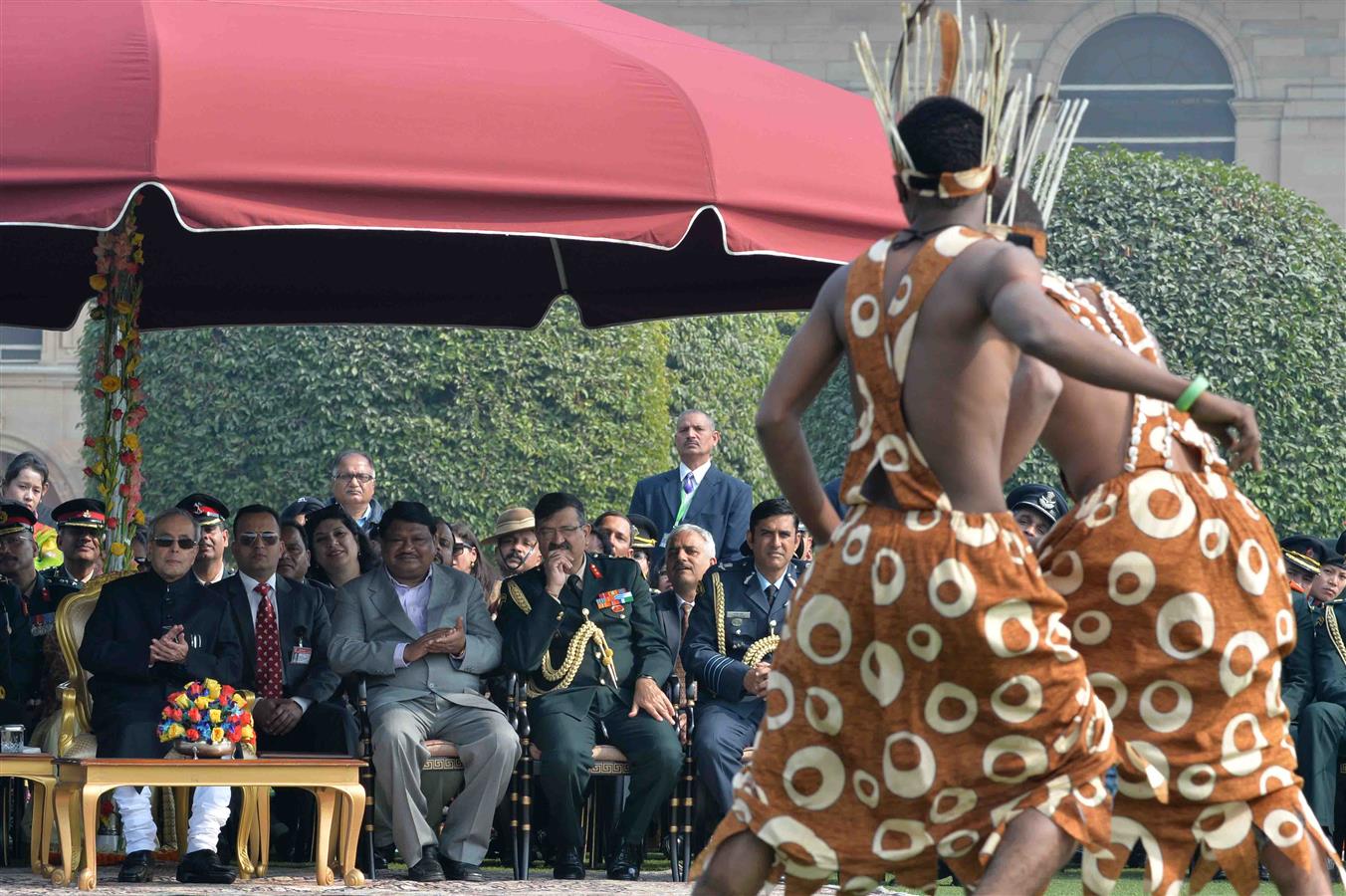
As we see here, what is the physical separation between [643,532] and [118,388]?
3504mm

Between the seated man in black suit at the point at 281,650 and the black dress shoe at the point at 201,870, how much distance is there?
0.71 metres

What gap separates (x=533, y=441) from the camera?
26.1 metres

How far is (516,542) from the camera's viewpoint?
11312 millimetres

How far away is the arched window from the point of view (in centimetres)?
3906

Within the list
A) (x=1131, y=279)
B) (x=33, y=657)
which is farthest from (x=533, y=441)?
(x=33, y=657)

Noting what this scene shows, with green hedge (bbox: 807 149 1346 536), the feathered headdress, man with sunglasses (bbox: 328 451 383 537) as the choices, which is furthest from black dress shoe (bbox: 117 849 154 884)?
green hedge (bbox: 807 149 1346 536)

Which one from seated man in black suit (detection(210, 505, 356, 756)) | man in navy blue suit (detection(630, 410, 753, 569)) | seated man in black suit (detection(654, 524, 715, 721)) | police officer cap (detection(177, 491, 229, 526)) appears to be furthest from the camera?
man in navy blue suit (detection(630, 410, 753, 569))

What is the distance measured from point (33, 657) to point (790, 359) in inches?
216

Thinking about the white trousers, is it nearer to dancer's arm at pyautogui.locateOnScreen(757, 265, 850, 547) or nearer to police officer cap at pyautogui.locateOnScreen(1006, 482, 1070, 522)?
police officer cap at pyautogui.locateOnScreen(1006, 482, 1070, 522)

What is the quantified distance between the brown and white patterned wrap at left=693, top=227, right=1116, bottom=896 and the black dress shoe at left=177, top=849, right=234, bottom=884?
4.14m

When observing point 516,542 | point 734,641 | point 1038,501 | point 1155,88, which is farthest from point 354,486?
point 1155,88

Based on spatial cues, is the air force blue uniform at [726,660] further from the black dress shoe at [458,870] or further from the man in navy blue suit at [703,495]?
the man in navy blue suit at [703,495]

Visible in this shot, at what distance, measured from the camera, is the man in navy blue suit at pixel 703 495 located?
1238cm

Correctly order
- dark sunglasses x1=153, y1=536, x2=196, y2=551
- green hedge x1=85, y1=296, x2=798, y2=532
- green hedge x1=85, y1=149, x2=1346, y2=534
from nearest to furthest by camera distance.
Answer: dark sunglasses x1=153, y1=536, x2=196, y2=551, green hedge x1=85, y1=149, x2=1346, y2=534, green hedge x1=85, y1=296, x2=798, y2=532
